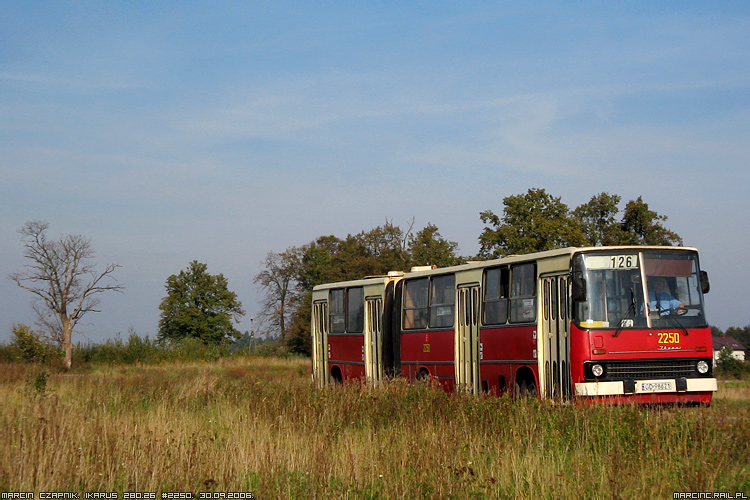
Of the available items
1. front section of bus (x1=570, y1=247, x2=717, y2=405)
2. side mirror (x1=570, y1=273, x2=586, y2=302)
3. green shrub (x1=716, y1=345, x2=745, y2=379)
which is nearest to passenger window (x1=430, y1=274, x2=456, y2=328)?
front section of bus (x1=570, y1=247, x2=717, y2=405)

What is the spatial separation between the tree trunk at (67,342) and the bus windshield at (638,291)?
121 feet

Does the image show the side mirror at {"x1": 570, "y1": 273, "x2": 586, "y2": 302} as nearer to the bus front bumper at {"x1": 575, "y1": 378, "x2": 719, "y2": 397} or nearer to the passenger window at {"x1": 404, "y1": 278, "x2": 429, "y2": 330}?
the bus front bumper at {"x1": 575, "y1": 378, "x2": 719, "y2": 397}

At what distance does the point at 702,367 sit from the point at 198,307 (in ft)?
274

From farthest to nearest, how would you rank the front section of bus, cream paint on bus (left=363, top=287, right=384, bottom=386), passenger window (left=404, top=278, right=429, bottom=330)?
cream paint on bus (left=363, top=287, right=384, bottom=386), passenger window (left=404, top=278, right=429, bottom=330), the front section of bus

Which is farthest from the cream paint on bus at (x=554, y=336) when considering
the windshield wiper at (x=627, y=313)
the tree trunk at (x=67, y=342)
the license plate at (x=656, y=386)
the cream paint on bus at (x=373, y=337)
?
the tree trunk at (x=67, y=342)

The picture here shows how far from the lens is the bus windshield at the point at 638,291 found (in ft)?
50.6

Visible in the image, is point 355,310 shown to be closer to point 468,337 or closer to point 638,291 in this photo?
point 468,337

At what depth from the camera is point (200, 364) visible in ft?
163

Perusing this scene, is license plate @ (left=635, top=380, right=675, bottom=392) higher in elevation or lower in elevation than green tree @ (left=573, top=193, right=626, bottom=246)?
lower

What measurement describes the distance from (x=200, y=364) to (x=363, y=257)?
23727 millimetres

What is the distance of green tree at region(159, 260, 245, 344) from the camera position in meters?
93.5

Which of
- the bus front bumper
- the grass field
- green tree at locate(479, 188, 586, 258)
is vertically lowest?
the grass field

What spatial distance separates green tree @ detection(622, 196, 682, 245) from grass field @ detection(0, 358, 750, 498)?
41923mm

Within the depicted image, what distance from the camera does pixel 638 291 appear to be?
15602 mm
